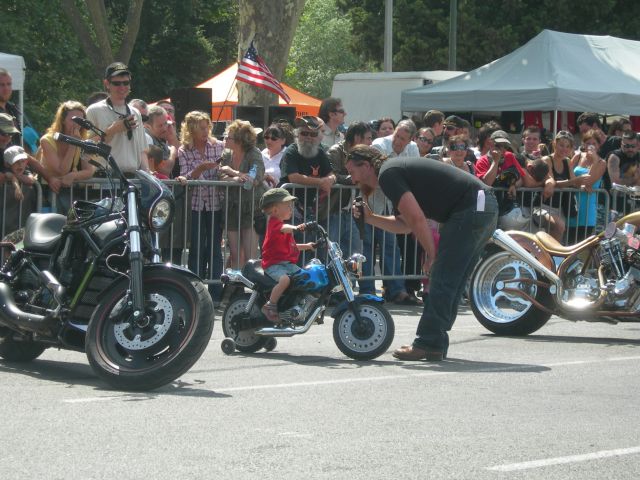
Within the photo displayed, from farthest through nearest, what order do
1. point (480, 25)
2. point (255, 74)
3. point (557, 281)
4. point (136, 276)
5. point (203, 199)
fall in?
point (480, 25) < point (255, 74) < point (203, 199) < point (557, 281) < point (136, 276)

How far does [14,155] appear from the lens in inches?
433

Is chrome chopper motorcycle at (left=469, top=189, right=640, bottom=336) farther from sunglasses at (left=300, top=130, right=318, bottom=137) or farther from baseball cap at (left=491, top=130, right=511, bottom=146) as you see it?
baseball cap at (left=491, top=130, right=511, bottom=146)

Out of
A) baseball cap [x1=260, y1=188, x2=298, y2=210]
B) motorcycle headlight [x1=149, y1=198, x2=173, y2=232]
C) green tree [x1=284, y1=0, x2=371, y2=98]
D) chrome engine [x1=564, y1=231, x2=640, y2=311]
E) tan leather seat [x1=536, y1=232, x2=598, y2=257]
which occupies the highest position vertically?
green tree [x1=284, y1=0, x2=371, y2=98]

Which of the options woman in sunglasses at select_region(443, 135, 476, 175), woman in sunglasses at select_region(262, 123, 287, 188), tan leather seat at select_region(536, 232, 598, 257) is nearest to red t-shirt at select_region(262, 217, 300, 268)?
tan leather seat at select_region(536, 232, 598, 257)

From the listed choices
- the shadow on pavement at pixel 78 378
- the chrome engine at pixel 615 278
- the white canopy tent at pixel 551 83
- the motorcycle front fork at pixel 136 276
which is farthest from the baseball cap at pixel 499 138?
the motorcycle front fork at pixel 136 276

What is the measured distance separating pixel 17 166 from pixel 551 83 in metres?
10.9

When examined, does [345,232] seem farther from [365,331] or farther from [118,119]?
[365,331]

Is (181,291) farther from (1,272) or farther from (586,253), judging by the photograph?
(586,253)

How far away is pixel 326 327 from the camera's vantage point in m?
11.7

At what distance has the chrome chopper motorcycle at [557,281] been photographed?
10.9 m

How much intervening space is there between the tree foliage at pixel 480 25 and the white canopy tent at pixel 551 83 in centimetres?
2169

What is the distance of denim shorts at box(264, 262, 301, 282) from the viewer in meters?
9.55

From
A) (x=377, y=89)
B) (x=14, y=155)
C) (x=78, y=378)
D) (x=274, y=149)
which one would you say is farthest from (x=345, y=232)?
(x=377, y=89)

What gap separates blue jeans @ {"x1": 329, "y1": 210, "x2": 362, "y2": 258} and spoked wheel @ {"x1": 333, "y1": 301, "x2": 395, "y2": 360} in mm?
4026
